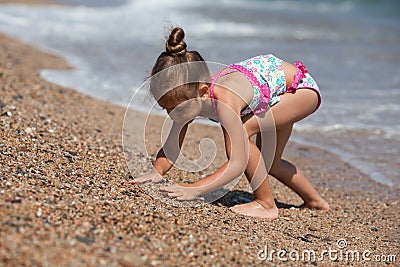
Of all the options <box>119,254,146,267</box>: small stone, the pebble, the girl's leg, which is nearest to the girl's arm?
the pebble

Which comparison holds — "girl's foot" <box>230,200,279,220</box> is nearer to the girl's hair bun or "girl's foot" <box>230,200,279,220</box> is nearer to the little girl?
the little girl

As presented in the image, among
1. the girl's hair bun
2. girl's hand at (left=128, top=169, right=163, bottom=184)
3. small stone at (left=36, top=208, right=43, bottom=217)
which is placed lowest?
girl's hand at (left=128, top=169, right=163, bottom=184)

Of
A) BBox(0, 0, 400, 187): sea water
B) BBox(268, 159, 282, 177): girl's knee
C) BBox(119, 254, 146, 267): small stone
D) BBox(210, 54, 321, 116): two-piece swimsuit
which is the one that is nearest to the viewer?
BBox(119, 254, 146, 267): small stone

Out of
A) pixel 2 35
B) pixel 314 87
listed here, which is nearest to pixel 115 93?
pixel 314 87

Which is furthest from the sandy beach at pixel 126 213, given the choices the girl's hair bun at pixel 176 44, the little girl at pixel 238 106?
the girl's hair bun at pixel 176 44

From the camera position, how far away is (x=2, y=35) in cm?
949

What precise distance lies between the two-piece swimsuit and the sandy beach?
723mm

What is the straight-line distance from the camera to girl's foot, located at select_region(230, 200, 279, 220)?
3264mm

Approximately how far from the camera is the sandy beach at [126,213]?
226 centimetres

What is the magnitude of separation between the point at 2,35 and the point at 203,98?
7604mm

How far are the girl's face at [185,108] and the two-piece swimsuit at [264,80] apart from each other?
0.17m

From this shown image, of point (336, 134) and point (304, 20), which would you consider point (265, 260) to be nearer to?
point (336, 134)

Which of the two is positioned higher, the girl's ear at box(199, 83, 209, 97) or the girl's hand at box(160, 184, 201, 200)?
the girl's ear at box(199, 83, 209, 97)

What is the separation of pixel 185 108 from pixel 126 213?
75 cm
